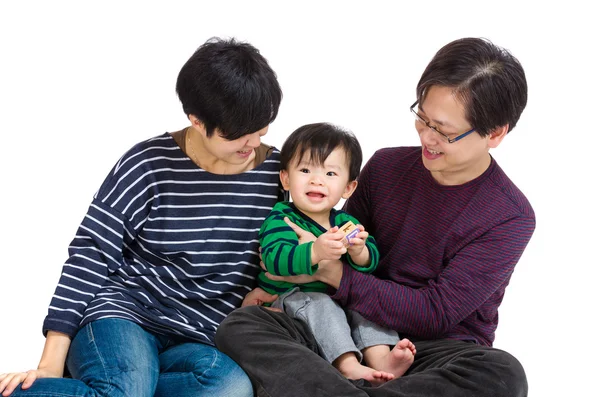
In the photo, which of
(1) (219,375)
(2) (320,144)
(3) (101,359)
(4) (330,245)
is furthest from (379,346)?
(3) (101,359)

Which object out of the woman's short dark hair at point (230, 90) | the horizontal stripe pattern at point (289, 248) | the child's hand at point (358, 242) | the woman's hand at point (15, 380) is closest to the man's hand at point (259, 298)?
the horizontal stripe pattern at point (289, 248)

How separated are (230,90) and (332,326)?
2.30ft

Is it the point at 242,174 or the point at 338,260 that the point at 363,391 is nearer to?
the point at 338,260

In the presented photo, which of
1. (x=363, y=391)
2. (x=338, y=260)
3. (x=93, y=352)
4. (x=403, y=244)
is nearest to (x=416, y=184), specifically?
(x=403, y=244)

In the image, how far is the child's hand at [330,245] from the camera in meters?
2.33

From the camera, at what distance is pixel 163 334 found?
8.38 feet

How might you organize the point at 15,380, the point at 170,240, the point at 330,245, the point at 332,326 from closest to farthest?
the point at 15,380 → the point at 330,245 → the point at 332,326 → the point at 170,240

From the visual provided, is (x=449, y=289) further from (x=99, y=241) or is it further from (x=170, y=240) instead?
(x=99, y=241)

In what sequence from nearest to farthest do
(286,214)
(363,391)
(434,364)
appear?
(363,391)
(434,364)
(286,214)

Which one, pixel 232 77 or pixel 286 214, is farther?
pixel 286 214

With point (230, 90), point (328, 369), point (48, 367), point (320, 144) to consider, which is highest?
point (230, 90)

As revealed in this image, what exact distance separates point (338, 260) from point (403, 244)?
219mm

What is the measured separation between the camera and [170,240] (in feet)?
8.40

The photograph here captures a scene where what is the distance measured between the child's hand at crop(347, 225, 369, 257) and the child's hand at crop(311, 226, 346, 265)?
0.07 meters
